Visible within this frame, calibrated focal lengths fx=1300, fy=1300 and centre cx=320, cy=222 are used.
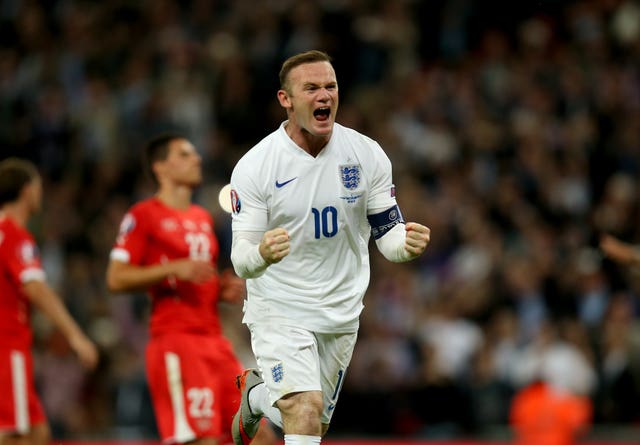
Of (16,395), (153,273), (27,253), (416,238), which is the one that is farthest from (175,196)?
(416,238)

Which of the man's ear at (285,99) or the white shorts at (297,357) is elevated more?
the man's ear at (285,99)

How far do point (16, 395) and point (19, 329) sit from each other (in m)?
0.47

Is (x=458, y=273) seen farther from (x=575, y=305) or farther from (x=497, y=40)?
(x=497, y=40)

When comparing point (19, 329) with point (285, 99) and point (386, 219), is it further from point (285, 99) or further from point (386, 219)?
point (386, 219)

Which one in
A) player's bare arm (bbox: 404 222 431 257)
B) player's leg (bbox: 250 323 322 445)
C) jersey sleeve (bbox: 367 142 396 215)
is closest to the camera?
player's bare arm (bbox: 404 222 431 257)

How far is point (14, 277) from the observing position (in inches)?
356

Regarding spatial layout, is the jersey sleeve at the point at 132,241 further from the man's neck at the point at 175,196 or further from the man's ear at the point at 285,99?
the man's ear at the point at 285,99

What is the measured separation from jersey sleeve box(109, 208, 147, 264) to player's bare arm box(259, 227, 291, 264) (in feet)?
→ 7.94

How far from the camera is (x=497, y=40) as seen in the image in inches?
648

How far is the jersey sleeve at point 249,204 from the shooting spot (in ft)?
22.4

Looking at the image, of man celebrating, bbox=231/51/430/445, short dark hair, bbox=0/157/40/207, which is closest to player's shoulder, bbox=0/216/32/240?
short dark hair, bbox=0/157/40/207

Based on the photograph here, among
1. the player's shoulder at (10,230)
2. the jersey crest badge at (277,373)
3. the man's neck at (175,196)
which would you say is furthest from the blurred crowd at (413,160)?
the jersey crest badge at (277,373)

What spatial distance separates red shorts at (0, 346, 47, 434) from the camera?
8883 mm

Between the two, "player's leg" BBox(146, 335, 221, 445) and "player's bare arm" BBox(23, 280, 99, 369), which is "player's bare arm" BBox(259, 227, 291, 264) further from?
"player's bare arm" BBox(23, 280, 99, 369)
